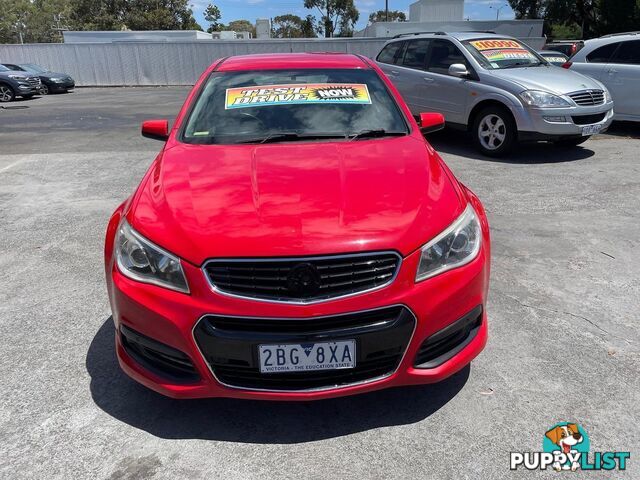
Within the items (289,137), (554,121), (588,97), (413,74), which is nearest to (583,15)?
(413,74)

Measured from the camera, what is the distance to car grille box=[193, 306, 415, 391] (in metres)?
2.12

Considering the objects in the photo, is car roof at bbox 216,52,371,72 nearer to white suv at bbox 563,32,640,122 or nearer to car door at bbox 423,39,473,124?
car door at bbox 423,39,473,124

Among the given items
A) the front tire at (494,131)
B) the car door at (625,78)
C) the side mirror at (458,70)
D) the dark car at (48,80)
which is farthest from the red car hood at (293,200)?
the dark car at (48,80)

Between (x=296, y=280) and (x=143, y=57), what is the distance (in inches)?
1074

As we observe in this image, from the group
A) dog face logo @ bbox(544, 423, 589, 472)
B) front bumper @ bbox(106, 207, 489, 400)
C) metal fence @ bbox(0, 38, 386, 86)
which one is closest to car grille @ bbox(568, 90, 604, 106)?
front bumper @ bbox(106, 207, 489, 400)

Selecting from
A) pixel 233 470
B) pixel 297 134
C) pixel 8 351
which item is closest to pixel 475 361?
pixel 233 470

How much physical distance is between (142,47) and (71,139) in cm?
1806

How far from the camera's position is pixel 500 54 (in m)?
8.29

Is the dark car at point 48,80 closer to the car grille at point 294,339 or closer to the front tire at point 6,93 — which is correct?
the front tire at point 6,93

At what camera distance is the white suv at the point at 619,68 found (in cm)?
906

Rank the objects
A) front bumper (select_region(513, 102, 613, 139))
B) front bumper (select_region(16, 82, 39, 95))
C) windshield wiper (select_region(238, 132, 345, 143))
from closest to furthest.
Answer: windshield wiper (select_region(238, 132, 345, 143)) < front bumper (select_region(513, 102, 613, 139)) < front bumper (select_region(16, 82, 39, 95))

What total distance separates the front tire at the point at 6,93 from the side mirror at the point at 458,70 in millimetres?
16970

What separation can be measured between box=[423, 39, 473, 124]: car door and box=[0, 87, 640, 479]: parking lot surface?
3355 millimetres

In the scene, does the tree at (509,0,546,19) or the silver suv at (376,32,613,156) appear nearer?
the silver suv at (376,32,613,156)
